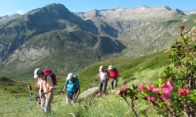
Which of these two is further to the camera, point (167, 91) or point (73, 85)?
point (73, 85)

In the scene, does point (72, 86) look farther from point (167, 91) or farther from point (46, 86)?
point (167, 91)

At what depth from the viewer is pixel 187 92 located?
5.90 feet

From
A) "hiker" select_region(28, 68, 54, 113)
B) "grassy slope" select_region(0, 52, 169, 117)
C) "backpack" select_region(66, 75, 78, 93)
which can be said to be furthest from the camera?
"backpack" select_region(66, 75, 78, 93)

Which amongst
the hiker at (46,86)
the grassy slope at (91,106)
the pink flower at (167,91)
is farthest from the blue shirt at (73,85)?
the pink flower at (167,91)

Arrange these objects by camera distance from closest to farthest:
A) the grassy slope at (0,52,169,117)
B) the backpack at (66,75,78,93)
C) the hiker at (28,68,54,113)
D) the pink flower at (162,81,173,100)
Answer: the pink flower at (162,81,173,100)
the grassy slope at (0,52,169,117)
the hiker at (28,68,54,113)
the backpack at (66,75,78,93)

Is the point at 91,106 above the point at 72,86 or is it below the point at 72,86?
below

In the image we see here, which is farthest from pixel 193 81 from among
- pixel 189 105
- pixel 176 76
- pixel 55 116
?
pixel 55 116

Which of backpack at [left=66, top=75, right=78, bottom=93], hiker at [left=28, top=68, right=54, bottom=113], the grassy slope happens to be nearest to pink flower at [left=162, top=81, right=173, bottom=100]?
the grassy slope

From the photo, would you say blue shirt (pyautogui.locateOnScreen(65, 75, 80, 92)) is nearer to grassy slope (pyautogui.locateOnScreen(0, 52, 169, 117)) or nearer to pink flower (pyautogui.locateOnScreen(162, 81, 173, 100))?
grassy slope (pyautogui.locateOnScreen(0, 52, 169, 117))

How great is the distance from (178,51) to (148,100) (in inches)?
95.0

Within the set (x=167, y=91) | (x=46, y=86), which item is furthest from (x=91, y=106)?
(x=167, y=91)

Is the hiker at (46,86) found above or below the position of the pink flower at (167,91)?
below

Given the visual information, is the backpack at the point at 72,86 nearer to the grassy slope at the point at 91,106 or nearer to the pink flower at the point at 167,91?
the grassy slope at the point at 91,106

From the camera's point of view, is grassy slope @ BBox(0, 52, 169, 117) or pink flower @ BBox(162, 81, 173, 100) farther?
grassy slope @ BBox(0, 52, 169, 117)
